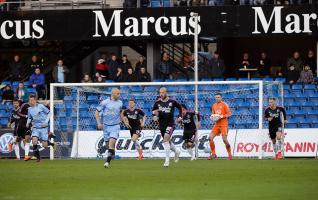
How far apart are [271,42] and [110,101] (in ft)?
58.4

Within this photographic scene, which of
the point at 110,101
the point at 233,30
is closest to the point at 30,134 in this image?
the point at 110,101

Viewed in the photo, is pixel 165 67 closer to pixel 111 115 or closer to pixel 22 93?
pixel 22 93

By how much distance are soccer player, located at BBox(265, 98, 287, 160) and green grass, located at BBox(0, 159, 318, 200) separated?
4.36 meters

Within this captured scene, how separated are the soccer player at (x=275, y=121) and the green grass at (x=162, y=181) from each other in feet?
14.3

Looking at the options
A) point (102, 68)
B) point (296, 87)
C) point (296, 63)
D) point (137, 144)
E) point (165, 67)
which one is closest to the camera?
point (137, 144)

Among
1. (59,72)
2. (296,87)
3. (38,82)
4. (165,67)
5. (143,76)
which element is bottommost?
(296,87)

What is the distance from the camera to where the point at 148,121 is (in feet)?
103

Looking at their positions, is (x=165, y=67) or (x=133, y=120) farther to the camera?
(x=165, y=67)

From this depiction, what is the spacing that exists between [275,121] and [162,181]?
35.3 ft

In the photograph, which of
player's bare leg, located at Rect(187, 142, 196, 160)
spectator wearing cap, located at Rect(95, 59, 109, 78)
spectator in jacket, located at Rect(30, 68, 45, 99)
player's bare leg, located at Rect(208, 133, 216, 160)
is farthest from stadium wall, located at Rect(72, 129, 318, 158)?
spectator wearing cap, located at Rect(95, 59, 109, 78)

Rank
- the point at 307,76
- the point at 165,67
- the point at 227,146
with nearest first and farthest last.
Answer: the point at 227,146 < the point at 307,76 < the point at 165,67

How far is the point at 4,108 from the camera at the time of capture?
34.9 m

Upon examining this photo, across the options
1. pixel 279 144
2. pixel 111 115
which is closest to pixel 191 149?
pixel 279 144

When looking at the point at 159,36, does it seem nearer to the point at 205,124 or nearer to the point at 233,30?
the point at 233,30
